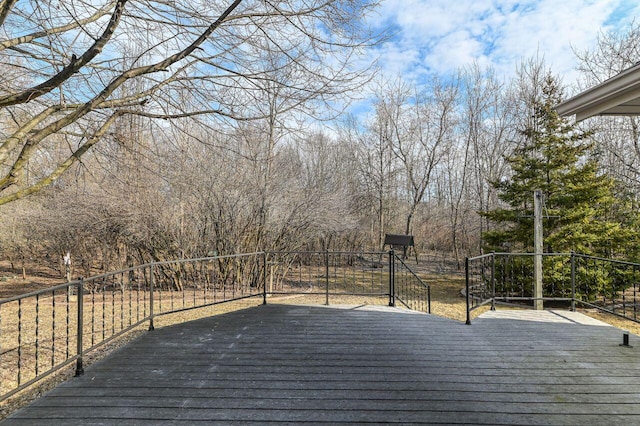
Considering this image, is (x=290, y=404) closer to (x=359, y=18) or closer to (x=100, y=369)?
(x=100, y=369)

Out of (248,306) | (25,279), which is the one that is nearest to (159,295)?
(248,306)

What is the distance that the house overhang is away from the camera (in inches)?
128

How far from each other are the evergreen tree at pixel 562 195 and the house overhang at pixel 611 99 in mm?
5549

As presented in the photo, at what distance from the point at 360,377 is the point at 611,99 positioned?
3.71 m

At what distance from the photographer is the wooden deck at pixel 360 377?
7.38 ft

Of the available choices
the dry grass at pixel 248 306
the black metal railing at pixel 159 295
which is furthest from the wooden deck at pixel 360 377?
the black metal railing at pixel 159 295

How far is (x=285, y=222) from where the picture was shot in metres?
9.55

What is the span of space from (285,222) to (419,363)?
269 inches

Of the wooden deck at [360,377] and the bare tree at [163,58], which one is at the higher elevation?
the bare tree at [163,58]

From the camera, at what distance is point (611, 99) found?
362 centimetres

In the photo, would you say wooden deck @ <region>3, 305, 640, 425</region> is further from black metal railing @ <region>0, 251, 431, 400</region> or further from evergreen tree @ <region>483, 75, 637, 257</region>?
evergreen tree @ <region>483, 75, 637, 257</region>

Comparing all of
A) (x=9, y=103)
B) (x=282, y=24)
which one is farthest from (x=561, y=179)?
(x=9, y=103)

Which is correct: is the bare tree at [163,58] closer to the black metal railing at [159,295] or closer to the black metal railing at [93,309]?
the black metal railing at [93,309]

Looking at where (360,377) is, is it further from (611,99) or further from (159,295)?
(159,295)
